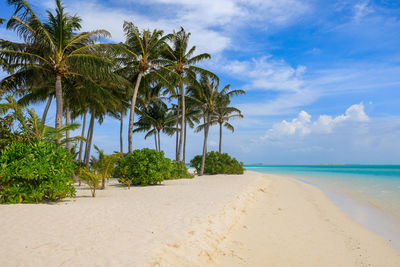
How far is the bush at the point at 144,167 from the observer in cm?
1208

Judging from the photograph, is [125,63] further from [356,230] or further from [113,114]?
[356,230]

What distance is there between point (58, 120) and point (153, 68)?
7.77 metres

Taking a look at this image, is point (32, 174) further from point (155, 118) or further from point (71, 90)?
point (155, 118)

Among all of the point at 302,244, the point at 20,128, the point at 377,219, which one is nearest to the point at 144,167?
the point at 20,128

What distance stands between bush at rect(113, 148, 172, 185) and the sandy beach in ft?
16.8

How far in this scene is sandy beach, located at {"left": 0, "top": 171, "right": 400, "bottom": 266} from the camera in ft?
11.3

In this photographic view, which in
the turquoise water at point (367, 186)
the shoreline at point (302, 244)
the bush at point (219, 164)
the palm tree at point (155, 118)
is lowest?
the turquoise water at point (367, 186)

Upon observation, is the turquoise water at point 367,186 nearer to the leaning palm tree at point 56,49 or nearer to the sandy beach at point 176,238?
the sandy beach at point 176,238

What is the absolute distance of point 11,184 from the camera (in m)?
6.48

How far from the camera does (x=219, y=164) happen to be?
24.5 m

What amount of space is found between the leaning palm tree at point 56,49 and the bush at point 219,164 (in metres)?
13.7

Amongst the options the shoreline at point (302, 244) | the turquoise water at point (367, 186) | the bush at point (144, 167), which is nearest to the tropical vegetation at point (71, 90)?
the bush at point (144, 167)

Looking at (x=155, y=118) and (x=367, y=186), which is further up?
(x=155, y=118)

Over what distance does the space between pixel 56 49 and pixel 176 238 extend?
1292cm
